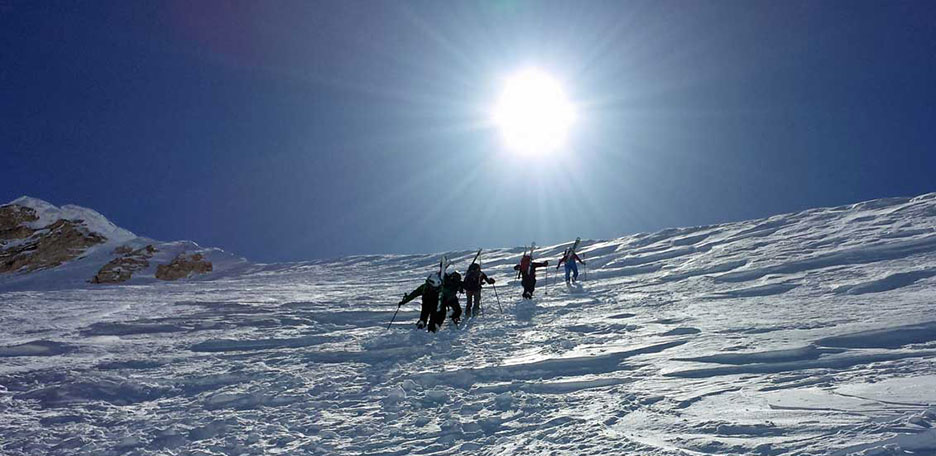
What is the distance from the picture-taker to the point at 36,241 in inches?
2014

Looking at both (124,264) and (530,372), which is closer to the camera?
(530,372)

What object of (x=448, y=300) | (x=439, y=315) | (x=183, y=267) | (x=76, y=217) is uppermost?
(x=76, y=217)

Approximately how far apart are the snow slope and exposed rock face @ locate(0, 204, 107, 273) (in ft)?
126

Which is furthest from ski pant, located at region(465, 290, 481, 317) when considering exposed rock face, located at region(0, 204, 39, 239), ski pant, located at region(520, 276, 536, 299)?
exposed rock face, located at region(0, 204, 39, 239)

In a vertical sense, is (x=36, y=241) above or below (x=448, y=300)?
above

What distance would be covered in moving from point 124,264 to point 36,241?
18.0m

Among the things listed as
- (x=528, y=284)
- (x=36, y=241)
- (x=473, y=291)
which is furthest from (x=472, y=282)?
(x=36, y=241)

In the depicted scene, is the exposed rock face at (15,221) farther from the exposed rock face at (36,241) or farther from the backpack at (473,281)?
the backpack at (473,281)

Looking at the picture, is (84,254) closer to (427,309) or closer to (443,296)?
(427,309)

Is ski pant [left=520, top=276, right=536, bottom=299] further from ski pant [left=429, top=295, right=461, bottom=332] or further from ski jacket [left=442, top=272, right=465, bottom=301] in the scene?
ski pant [left=429, top=295, right=461, bottom=332]

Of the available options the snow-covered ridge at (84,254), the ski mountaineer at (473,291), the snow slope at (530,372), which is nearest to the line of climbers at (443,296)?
the ski mountaineer at (473,291)

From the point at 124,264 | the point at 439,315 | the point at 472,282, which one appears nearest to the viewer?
the point at 439,315

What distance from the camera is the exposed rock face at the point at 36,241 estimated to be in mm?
45375

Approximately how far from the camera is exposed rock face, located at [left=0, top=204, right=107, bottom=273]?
149 ft
